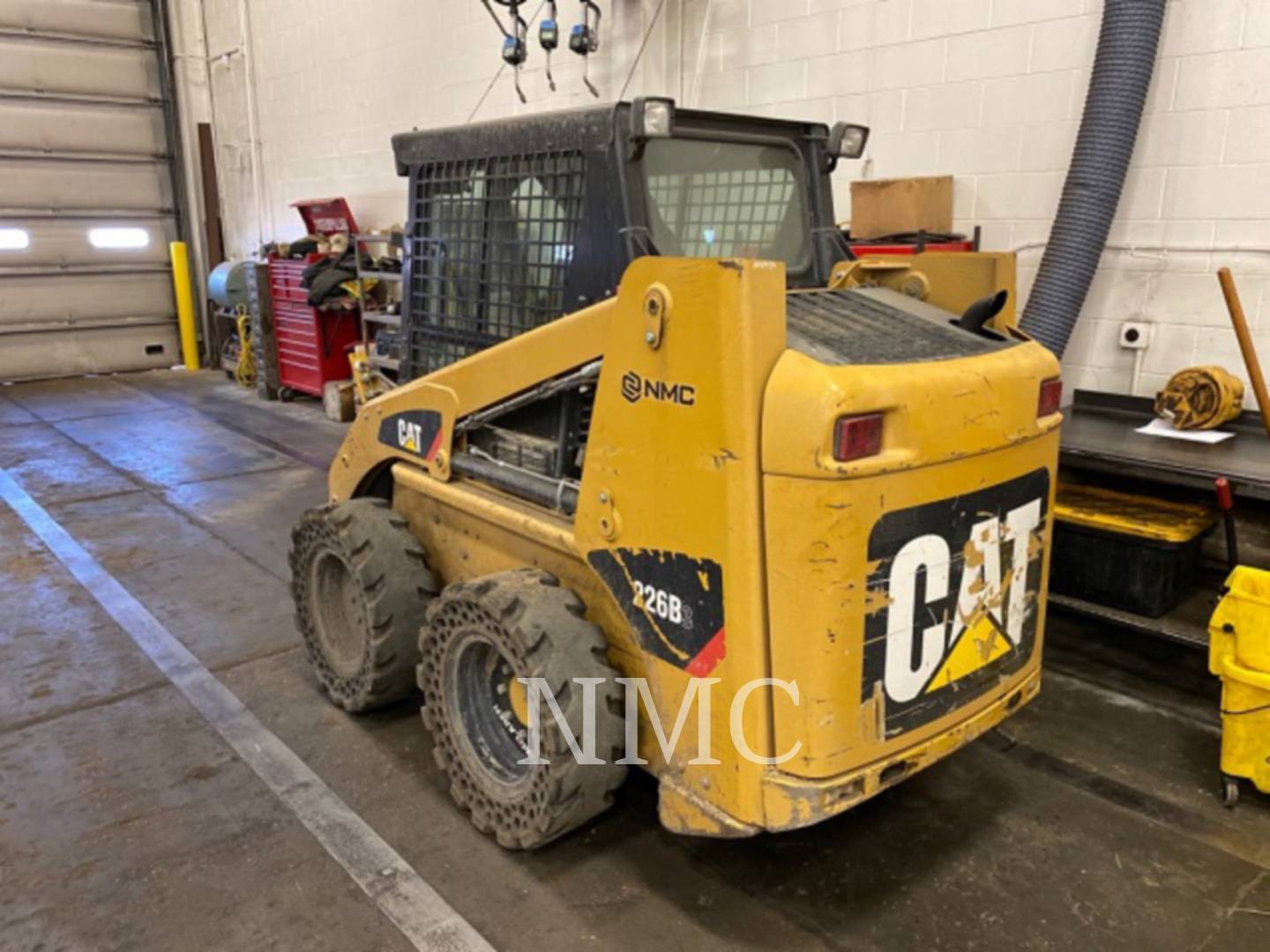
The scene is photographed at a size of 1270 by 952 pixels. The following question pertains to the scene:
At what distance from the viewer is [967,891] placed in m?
2.30

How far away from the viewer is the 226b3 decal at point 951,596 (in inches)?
76.0

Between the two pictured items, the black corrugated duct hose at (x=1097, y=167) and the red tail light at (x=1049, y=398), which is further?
the black corrugated duct hose at (x=1097, y=167)

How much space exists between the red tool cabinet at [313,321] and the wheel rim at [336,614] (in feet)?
17.8

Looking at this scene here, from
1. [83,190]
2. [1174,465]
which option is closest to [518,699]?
[1174,465]

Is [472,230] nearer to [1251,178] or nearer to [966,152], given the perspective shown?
[966,152]

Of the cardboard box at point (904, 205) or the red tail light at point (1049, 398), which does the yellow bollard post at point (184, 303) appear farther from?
the red tail light at point (1049, 398)

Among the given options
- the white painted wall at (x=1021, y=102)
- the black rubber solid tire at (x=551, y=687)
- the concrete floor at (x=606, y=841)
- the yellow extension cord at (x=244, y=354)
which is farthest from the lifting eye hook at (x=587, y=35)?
the yellow extension cord at (x=244, y=354)

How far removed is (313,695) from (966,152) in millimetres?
3628

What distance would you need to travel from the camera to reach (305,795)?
2695 millimetres

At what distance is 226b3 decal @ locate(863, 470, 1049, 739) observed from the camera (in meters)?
1.93

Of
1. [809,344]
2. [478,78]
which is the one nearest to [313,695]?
[809,344]

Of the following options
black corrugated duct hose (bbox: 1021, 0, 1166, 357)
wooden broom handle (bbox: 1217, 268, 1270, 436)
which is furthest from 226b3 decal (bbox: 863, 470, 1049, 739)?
black corrugated duct hose (bbox: 1021, 0, 1166, 357)

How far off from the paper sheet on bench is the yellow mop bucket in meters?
0.99

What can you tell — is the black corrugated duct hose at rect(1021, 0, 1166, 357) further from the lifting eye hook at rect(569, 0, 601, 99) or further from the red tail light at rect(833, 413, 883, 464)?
the lifting eye hook at rect(569, 0, 601, 99)
